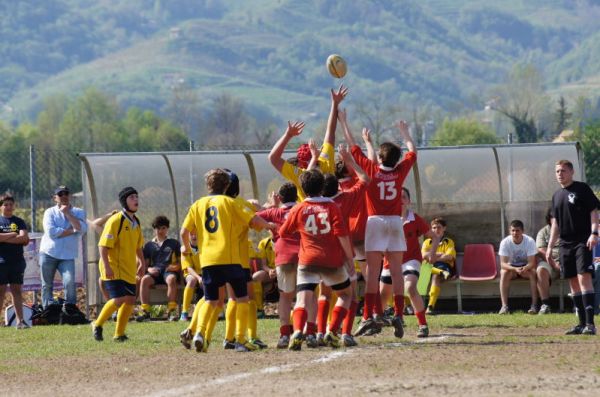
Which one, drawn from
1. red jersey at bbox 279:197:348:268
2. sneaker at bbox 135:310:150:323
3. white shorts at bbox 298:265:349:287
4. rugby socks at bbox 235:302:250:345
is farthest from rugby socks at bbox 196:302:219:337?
sneaker at bbox 135:310:150:323

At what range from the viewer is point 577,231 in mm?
13281

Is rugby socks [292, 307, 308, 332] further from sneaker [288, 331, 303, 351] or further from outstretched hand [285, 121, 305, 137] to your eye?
outstretched hand [285, 121, 305, 137]

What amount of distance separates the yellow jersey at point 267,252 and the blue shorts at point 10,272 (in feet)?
10.9

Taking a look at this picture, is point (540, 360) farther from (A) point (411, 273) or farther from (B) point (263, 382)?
(A) point (411, 273)

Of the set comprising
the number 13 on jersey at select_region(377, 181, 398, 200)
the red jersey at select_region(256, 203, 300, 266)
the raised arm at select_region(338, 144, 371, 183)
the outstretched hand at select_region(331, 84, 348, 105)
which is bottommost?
the red jersey at select_region(256, 203, 300, 266)

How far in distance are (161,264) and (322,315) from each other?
25.0 ft

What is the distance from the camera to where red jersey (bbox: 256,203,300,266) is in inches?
483

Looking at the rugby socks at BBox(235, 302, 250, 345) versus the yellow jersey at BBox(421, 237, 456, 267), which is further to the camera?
the yellow jersey at BBox(421, 237, 456, 267)

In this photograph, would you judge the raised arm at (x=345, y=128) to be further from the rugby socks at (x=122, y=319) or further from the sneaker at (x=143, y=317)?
the sneaker at (x=143, y=317)

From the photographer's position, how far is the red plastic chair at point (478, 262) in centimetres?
1975

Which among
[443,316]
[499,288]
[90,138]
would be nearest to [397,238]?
[443,316]

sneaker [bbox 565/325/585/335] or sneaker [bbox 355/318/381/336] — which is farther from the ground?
sneaker [bbox 355/318/381/336]

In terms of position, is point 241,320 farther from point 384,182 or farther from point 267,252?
point 267,252

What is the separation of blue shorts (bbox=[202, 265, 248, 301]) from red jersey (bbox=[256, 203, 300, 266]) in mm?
549
